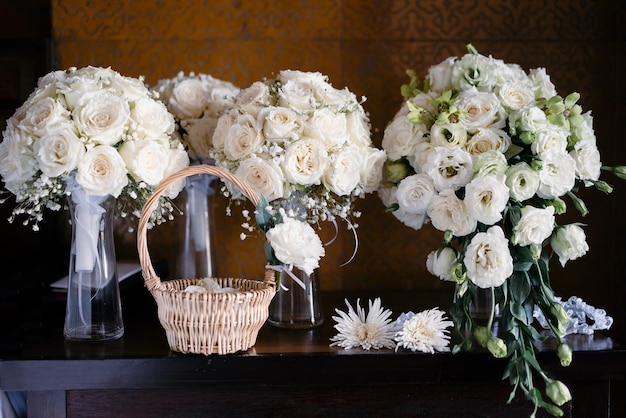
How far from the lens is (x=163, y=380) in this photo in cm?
134

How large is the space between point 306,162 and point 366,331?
354 millimetres

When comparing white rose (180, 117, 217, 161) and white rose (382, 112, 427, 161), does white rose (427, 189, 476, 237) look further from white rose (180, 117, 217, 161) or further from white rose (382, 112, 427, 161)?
white rose (180, 117, 217, 161)

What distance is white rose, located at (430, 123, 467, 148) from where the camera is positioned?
1.42 m

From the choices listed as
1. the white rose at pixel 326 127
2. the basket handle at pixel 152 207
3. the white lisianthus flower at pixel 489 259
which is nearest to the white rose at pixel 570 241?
the white lisianthus flower at pixel 489 259

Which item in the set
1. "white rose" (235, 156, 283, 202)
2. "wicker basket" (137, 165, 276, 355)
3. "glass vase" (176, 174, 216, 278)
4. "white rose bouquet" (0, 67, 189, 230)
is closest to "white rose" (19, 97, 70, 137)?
"white rose bouquet" (0, 67, 189, 230)

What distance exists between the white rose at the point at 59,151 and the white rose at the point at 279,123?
35cm

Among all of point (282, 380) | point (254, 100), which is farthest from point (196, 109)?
point (282, 380)

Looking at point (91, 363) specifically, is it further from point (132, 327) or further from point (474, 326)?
point (474, 326)

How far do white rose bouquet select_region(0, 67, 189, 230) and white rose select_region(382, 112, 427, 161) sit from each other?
46 centimetres

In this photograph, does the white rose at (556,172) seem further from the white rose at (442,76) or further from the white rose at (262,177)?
the white rose at (262,177)

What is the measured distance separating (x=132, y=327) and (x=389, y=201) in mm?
626

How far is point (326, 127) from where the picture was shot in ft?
4.70

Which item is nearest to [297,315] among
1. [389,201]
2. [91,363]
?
[389,201]

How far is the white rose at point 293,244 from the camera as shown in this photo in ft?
4.26
